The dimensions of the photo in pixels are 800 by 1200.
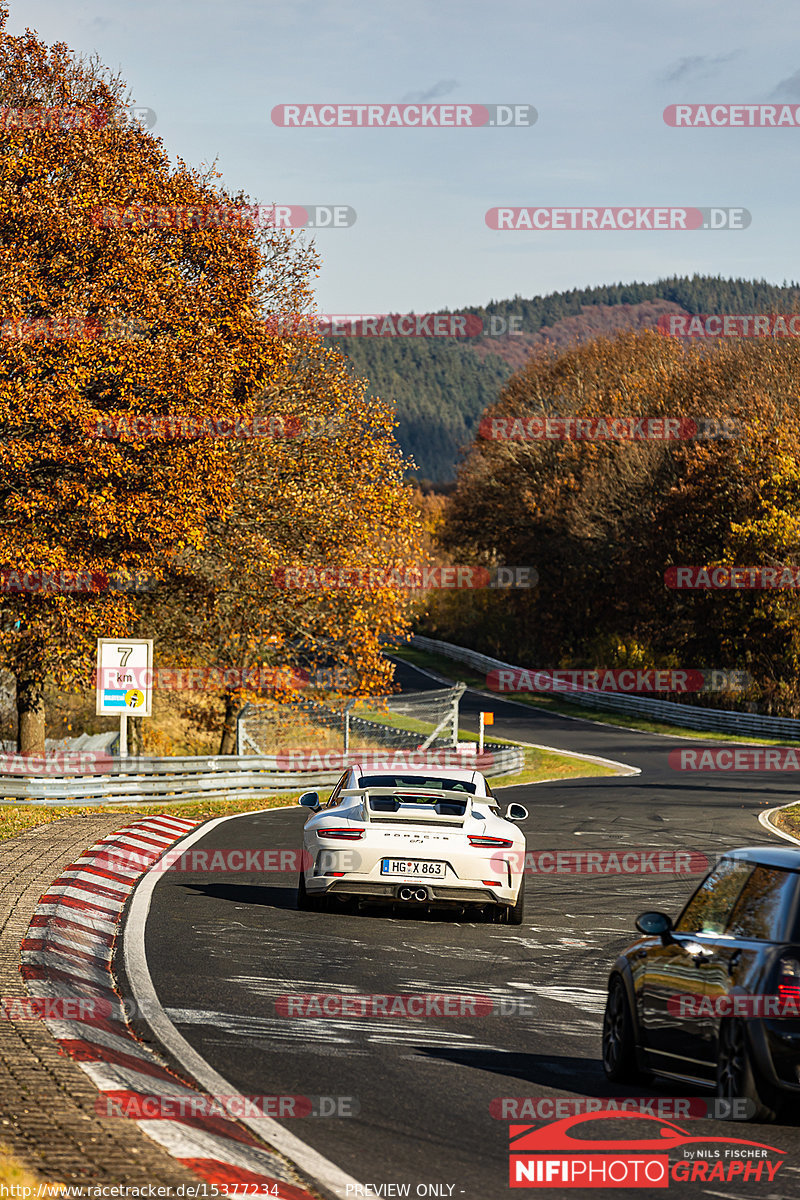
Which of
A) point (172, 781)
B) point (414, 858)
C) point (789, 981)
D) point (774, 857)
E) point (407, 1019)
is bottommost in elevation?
point (172, 781)

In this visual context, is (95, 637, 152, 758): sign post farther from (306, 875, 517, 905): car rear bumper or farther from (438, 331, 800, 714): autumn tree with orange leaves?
(438, 331, 800, 714): autumn tree with orange leaves

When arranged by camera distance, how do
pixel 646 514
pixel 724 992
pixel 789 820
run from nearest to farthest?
1. pixel 724 992
2. pixel 789 820
3. pixel 646 514

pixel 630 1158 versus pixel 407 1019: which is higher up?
pixel 630 1158

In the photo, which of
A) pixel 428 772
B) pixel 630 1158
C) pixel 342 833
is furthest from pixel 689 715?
pixel 630 1158

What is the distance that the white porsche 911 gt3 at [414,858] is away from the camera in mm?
11914

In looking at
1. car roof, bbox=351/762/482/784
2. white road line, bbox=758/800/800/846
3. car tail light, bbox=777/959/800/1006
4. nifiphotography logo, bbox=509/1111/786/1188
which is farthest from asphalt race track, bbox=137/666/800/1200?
white road line, bbox=758/800/800/846

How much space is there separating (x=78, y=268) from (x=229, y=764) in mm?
9367

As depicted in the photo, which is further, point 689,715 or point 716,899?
point 689,715

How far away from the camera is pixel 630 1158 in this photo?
5793 millimetres

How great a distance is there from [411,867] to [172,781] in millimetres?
12886

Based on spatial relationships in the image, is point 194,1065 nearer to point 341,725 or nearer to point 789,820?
point 789,820

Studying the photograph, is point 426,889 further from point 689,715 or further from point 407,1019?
point 689,715

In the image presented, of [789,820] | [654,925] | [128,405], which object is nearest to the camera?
[654,925]

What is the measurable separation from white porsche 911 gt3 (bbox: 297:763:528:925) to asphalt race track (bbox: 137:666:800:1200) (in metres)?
0.31
